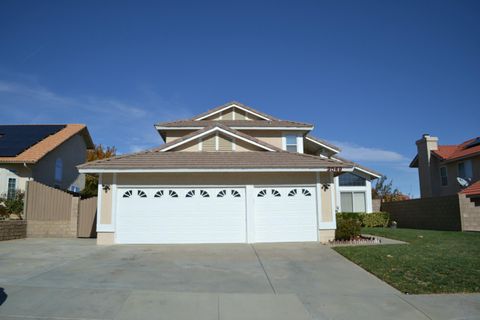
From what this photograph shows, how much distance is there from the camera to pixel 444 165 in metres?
28.9

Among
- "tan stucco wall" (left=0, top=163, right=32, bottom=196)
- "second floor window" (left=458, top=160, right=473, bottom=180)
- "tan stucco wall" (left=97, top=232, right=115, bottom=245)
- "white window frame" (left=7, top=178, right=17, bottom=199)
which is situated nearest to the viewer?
"tan stucco wall" (left=97, top=232, right=115, bottom=245)

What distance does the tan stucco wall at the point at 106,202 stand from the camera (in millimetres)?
14516

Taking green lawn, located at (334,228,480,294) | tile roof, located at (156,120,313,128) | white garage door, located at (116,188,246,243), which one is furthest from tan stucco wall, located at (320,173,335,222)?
tile roof, located at (156,120,313,128)

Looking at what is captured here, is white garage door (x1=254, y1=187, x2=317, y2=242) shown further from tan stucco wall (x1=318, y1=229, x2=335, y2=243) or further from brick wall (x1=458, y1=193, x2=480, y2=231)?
brick wall (x1=458, y1=193, x2=480, y2=231)

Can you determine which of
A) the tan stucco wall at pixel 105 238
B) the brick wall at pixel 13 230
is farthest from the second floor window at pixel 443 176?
the brick wall at pixel 13 230

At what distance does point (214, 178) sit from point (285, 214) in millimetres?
3006

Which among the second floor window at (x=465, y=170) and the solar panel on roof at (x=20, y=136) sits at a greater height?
the solar panel on roof at (x=20, y=136)

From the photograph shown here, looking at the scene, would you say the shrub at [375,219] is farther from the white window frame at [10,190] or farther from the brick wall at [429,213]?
the white window frame at [10,190]

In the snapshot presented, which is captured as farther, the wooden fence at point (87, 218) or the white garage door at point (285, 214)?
the wooden fence at point (87, 218)

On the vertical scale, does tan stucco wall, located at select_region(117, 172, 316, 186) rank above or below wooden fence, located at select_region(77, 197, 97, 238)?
above

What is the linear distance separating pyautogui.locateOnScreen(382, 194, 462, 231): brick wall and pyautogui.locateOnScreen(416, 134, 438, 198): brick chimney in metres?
5.77

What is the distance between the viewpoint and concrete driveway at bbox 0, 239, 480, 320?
21.8ft

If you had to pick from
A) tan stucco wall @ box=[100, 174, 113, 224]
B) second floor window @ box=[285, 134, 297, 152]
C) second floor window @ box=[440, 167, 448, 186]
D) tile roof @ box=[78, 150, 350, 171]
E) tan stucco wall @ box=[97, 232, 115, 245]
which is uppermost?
second floor window @ box=[285, 134, 297, 152]

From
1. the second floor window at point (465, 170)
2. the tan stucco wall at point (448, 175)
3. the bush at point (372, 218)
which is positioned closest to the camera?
the bush at point (372, 218)
